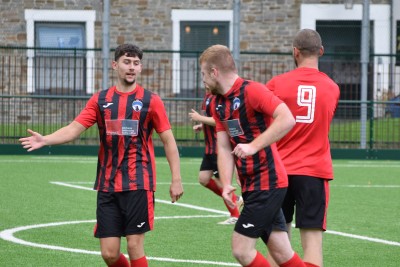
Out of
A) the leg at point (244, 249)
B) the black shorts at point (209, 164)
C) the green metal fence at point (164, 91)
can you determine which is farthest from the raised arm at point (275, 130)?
the green metal fence at point (164, 91)

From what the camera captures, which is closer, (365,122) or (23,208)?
(23,208)

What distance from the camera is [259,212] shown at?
7.81 metres

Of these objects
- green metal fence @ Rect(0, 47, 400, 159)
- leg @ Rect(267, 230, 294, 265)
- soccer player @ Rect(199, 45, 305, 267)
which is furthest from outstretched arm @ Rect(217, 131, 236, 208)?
green metal fence @ Rect(0, 47, 400, 159)

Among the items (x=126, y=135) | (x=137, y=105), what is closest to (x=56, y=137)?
(x=126, y=135)

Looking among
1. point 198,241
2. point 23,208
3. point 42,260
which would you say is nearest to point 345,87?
point 23,208

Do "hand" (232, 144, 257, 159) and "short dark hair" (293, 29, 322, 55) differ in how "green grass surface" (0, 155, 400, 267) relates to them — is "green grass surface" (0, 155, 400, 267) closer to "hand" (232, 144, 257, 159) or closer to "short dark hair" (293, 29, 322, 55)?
"short dark hair" (293, 29, 322, 55)

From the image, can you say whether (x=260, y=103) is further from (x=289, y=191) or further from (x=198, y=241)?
(x=198, y=241)

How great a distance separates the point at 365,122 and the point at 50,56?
23.8 ft

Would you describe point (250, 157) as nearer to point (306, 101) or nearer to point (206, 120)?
point (306, 101)

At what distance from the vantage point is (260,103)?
306 inches

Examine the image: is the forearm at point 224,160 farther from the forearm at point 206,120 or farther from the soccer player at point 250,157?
the forearm at point 206,120

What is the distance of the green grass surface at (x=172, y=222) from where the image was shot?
10.4 meters

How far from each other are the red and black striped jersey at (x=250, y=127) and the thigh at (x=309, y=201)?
0.46m

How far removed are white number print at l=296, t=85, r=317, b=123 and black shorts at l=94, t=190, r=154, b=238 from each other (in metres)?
1.27
